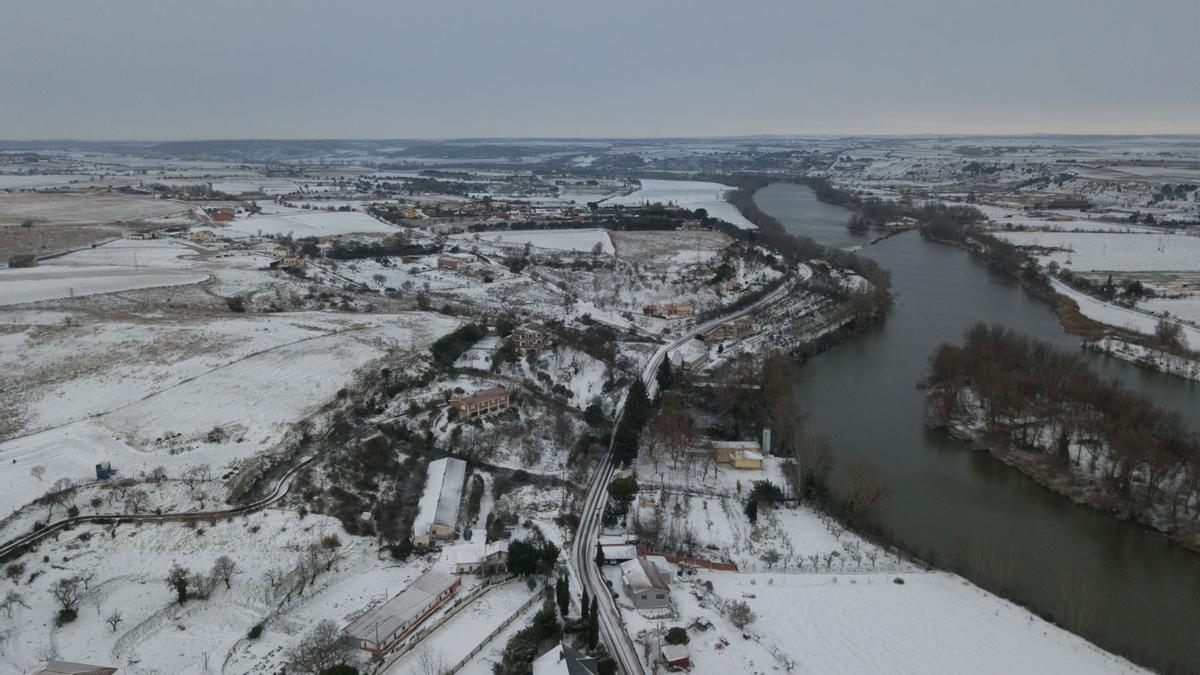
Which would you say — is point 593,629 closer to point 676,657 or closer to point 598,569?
point 676,657

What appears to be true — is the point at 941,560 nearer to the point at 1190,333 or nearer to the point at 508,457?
the point at 508,457

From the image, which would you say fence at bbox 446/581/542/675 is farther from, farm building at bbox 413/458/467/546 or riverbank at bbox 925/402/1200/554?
riverbank at bbox 925/402/1200/554

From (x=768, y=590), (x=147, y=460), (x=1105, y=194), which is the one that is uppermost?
(x=1105, y=194)

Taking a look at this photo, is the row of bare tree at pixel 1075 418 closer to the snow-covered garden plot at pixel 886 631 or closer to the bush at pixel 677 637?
the snow-covered garden plot at pixel 886 631

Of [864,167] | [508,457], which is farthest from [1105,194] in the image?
[508,457]

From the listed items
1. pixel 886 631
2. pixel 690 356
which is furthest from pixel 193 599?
pixel 690 356

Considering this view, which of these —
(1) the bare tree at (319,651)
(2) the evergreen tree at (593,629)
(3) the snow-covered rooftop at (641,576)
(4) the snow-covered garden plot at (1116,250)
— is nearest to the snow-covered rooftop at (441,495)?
(1) the bare tree at (319,651)
